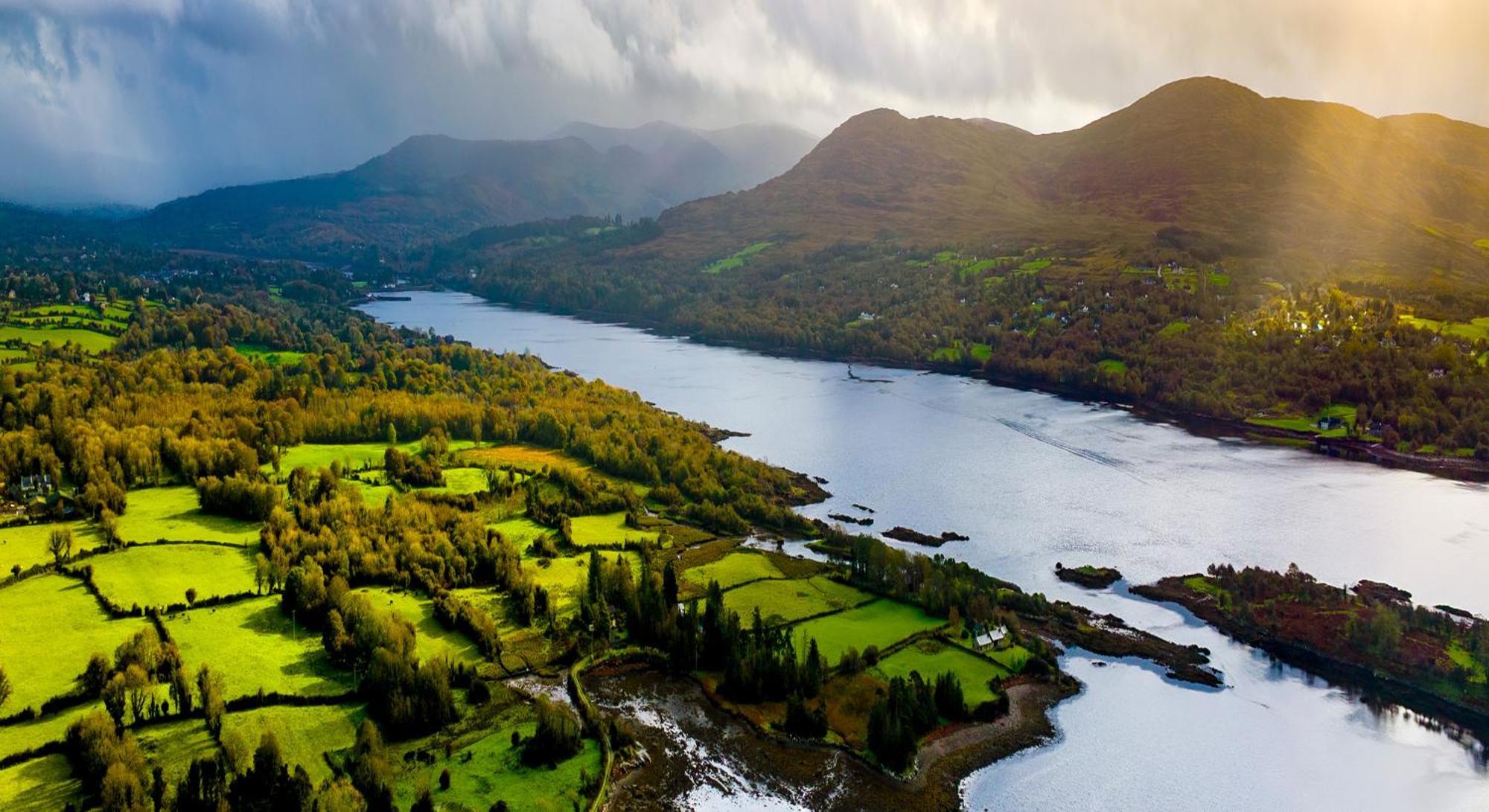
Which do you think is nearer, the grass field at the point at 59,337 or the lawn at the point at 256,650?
the lawn at the point at 256,650

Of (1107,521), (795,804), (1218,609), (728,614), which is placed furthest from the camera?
(1107,521)

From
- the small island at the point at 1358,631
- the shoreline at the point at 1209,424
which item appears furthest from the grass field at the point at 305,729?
the shoreline at the point at 1209,424

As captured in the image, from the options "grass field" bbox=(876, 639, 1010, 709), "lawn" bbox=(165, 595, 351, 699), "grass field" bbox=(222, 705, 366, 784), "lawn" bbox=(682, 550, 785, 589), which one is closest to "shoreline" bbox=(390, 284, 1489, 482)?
"lawn" bbox=(682, 550, 785, 589)

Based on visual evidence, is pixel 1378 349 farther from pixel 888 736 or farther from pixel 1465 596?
pixel 888 736

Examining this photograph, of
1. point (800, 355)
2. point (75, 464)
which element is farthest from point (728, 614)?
point (800, 355)

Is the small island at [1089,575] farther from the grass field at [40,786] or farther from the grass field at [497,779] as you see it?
the grass field at [40,786]

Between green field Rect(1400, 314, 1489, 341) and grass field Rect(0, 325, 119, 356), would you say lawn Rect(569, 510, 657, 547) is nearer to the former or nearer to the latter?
grass field Rect(0, 325, 119, 356)
